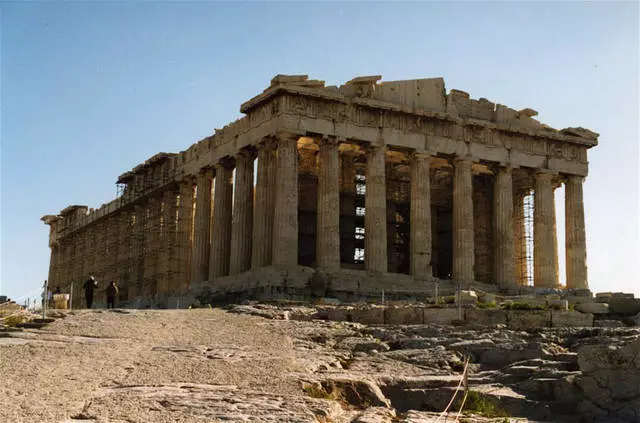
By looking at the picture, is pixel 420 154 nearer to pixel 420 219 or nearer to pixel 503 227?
pixel 420 219

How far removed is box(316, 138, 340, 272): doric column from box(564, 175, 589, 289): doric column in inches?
539

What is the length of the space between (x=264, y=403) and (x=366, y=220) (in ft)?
97.5

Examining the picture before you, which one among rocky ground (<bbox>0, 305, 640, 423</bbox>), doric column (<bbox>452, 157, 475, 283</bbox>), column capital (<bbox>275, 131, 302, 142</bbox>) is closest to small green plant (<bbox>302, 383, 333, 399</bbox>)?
rocky ground (<bbox>0, 305, 640, 423</bbox>)

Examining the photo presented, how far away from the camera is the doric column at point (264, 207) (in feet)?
135

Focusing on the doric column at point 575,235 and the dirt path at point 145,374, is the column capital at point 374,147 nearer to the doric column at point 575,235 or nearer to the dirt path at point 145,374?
the doric column at point 575,235

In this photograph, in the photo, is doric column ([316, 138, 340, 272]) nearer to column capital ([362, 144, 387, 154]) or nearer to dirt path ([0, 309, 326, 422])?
column capital ([362, 144, 387, 154])

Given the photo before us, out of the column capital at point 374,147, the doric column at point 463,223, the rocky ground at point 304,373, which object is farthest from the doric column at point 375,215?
the rocky ground at point 304,373

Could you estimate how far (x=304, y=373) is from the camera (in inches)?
632

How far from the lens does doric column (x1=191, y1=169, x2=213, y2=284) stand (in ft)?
155

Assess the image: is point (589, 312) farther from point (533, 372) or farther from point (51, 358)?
point (51, 358)

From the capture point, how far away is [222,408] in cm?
1295

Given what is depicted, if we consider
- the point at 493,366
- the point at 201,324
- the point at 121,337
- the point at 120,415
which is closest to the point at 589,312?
the point at 493,366

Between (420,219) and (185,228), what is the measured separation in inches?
581

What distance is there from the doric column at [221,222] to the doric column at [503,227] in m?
13.9
